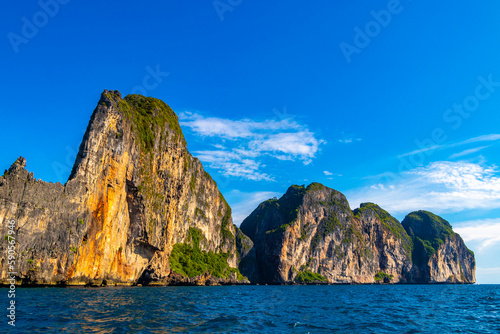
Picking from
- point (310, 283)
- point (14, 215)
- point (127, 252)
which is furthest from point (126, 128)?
point (310, 283)

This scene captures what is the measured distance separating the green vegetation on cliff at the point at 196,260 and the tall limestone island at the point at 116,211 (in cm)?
46

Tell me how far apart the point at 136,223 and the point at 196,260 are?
39.8 metres

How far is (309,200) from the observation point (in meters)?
186

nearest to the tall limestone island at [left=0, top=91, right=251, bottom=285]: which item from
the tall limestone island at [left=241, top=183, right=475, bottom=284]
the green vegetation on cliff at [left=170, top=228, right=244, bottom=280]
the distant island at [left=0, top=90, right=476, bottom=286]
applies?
the distant island at [left=0, top=90, right=476, bottom=286]

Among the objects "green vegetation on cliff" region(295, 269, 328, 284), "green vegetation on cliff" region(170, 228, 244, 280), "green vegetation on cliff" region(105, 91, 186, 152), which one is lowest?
"green vegetation on cliff" region(295, 269, 328, 284)

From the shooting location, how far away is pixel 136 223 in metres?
79.0

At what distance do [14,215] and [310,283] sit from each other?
13492 centimetres

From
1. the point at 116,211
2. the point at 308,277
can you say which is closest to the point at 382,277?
the point at 308,277

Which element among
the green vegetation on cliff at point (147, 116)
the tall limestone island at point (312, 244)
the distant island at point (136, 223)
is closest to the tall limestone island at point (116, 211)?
the distant island at point (136, 223)

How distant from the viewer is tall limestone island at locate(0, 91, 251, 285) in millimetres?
50500

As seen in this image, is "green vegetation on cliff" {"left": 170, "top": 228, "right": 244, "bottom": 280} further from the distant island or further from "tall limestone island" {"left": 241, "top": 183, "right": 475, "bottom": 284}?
"tall limestone island" {"left": 241, "top": 183, "right": 475, "bottom": 284}

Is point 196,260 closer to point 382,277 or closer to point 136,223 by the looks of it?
point 136,223

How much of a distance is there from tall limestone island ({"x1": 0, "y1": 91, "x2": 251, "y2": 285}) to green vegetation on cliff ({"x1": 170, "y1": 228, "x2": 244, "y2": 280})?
1.50ft

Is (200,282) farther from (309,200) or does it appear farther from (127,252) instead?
(309,200)
